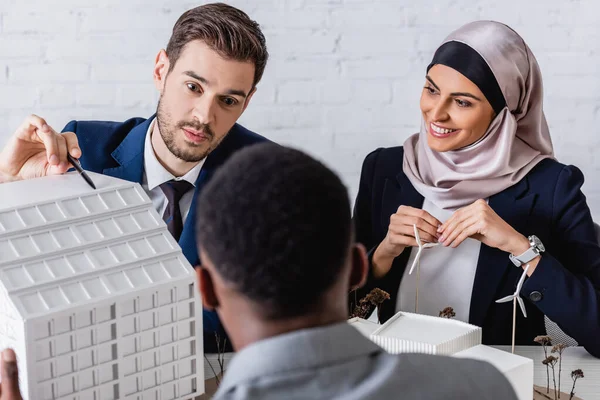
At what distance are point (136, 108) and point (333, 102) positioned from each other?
2.36 ft

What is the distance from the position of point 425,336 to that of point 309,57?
1.71 m

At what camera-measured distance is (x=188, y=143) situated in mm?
2006

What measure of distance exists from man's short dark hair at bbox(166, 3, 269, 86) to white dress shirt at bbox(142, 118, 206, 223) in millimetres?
251

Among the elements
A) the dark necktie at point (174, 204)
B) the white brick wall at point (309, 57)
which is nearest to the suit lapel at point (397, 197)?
the dark necktie at point (174, 204)

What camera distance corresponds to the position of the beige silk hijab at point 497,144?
Result: 2061 millimetres

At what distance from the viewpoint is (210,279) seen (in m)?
0.82

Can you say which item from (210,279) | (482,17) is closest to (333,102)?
(482,17)

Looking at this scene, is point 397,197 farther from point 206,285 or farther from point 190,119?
point 206,285

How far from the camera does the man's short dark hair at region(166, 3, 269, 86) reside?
198 cm

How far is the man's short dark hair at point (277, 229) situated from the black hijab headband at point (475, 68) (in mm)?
1343

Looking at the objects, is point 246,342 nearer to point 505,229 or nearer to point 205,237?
point 205,237

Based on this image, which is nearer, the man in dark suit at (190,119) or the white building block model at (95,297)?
the white building block model at (95,297)

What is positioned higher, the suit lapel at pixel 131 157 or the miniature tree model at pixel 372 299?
the suit lapel at pixel 131 157

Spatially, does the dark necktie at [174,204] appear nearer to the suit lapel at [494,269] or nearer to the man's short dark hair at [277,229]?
the suit lapel at [494,269]
